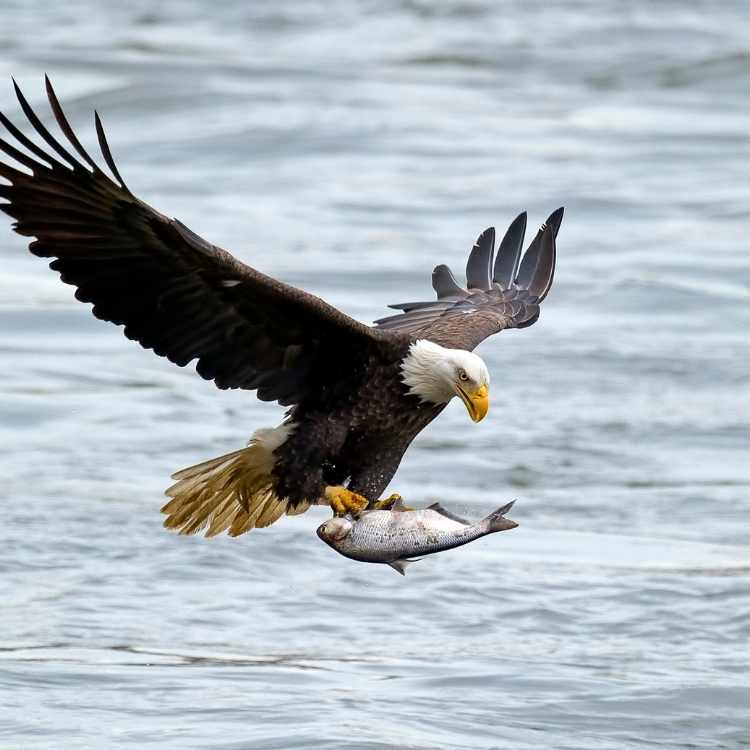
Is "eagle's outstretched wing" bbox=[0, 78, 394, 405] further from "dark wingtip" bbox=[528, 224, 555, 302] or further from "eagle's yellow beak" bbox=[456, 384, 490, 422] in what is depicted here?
"dark wingtip" bbox=[528, 224, 555, 302]

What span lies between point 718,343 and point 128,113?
8.38 metres

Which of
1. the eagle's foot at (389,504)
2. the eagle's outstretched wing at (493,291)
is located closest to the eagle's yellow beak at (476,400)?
the eagle's foot at (389,504)

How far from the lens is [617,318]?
16.0 m

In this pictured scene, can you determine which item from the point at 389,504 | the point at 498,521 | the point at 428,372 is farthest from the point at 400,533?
the point at 428,372

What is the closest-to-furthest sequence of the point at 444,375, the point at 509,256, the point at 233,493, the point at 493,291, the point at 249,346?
→ the point at 444,375
the point at 249,346
the point at 233,493
the point at 493,291
the point at 509,256

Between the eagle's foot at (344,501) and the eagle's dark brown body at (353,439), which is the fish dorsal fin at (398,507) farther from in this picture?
the eagle's dark brown body at (353,439)

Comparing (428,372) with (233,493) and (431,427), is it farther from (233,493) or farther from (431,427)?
(431,427)

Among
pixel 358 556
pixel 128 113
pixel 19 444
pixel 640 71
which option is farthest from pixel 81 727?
pixel 640 71

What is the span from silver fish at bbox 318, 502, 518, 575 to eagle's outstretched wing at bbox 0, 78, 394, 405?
2.86 ft

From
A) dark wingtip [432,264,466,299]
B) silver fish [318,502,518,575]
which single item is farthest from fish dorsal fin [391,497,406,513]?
dark wingtip [432,264,466,299]

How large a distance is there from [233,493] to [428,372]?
97cm

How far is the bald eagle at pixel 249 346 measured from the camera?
7168 millimetres

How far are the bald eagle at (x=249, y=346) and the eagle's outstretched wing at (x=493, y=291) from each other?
266 mm

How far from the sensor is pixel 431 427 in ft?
44.2
